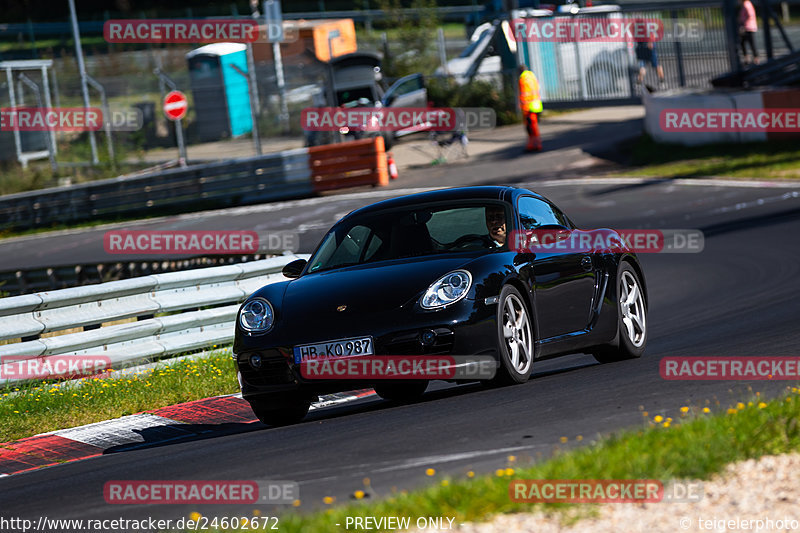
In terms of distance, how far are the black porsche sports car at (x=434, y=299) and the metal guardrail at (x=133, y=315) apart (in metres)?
2.41

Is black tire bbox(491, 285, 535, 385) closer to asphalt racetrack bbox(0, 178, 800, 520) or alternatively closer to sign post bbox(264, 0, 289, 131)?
asphalt racetrack bbox(0, 178, 800, 520)

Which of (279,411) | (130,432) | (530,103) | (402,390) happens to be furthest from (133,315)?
(530,103)

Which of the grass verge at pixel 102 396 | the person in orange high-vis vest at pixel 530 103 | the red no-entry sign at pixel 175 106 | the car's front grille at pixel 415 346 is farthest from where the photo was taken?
the red no-entry sign at pixel 175 106

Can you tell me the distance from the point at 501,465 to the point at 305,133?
27.6m

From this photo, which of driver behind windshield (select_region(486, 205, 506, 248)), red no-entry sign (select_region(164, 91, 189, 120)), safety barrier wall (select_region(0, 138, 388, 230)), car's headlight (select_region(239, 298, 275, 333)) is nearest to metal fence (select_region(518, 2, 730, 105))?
safety barrier wall (select_region(0, 138, 388, 230))

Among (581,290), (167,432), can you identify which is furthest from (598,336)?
(167,432)

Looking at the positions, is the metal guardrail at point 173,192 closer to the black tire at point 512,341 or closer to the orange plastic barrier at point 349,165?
the orange plastic barrier at point 349,165

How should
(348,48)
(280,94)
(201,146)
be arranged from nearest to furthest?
(280,94) < (201,146) < (348,48)

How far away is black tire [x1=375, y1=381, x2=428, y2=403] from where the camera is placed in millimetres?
7576

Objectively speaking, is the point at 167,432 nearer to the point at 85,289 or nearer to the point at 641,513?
the point at 85,289

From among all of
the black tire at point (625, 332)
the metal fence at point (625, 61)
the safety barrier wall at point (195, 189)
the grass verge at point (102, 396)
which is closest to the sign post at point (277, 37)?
the safety barrier wall at point (195, 189)

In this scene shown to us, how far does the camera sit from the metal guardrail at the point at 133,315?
31.8 feet

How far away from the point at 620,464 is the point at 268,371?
3.23 metres

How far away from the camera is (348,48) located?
43.8 meters
